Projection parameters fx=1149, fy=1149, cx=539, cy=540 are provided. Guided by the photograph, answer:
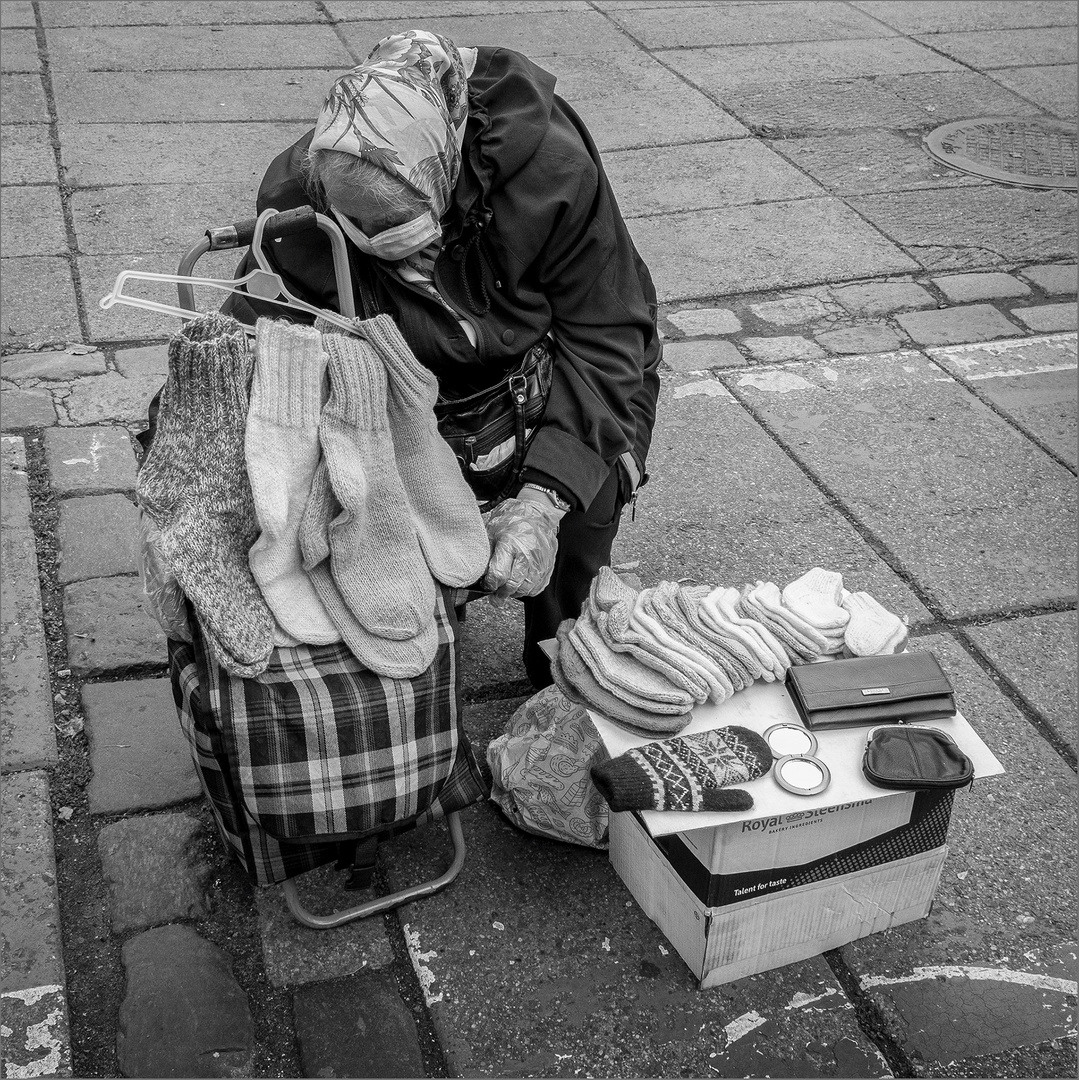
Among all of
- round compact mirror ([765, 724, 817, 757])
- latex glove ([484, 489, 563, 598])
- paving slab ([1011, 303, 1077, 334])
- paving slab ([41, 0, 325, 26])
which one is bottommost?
paving slab ([1011, 303, 1077, 334])

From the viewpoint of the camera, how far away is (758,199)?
16.2ft

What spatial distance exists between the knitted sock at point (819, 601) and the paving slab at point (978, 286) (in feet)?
8.26

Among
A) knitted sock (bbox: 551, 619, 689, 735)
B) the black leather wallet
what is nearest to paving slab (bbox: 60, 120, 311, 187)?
knitted sock (bbox: 551, 619, 689, 735)

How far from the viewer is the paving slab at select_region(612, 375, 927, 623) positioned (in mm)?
2963

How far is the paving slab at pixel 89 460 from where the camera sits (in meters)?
3.14

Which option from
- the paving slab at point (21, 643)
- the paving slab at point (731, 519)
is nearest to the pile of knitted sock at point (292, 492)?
the paving slab at point (21, 643)

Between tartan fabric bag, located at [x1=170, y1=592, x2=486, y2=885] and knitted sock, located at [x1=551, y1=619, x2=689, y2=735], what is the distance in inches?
9.3

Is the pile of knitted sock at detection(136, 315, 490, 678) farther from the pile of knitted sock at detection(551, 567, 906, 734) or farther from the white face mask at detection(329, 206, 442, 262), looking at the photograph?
the pile of knitted sock at detection(551, 567, 906, 734)

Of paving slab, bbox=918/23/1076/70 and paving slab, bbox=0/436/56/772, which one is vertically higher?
paving slab, bbox=918/23/1076/70

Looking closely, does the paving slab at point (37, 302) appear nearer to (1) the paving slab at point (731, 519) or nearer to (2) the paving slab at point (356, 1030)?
(1) the paving slab at point (731, 519)

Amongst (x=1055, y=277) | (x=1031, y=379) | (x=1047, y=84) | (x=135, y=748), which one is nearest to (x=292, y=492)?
(x=135, y=748)

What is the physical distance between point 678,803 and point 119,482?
2.05m

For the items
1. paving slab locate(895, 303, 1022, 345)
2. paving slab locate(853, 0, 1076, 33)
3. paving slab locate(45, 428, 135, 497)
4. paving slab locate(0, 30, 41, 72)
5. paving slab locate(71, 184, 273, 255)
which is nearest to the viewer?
paving slab locate(45, 428, 135, 497)

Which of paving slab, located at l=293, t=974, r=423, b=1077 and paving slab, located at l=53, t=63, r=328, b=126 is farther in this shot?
paving slab, located at l=53, t=63, r=328, b=126
